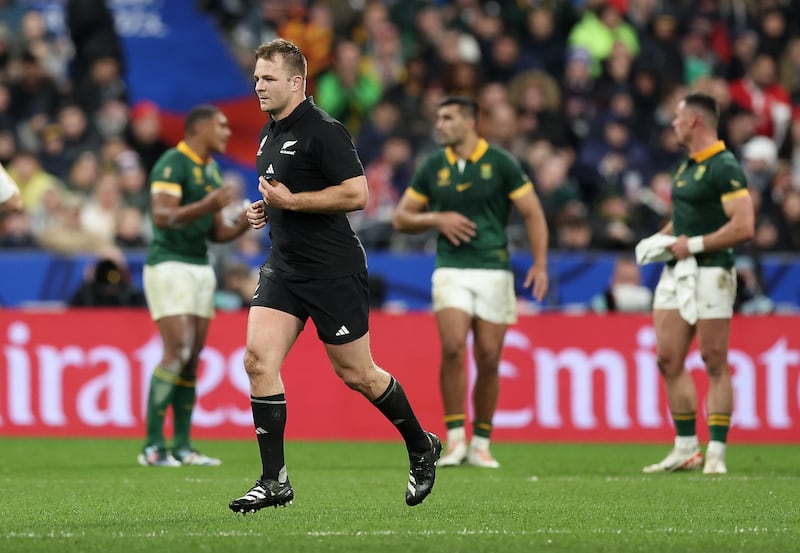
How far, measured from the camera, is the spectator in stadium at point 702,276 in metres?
10.9

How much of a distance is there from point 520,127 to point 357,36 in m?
2.82

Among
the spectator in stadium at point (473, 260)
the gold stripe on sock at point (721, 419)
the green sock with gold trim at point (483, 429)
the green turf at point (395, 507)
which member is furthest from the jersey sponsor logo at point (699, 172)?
the green sock with gold trim at point (483, 429)

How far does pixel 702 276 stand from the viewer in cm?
1102

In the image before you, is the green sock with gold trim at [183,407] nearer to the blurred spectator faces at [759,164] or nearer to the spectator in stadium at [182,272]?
the spectator in stadium at [182,272]

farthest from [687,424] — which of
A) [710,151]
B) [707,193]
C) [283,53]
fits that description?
[283,53]

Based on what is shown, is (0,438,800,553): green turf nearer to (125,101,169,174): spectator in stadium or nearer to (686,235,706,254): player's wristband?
(686,235,706,254): player's wristband

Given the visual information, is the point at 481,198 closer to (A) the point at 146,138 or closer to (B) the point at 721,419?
(B) the point at 721,419

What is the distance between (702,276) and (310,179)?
12.4ft

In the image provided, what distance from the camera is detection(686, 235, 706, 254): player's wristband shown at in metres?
10.9

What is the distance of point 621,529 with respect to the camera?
757 cm

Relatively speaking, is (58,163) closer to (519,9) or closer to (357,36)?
(357,36)

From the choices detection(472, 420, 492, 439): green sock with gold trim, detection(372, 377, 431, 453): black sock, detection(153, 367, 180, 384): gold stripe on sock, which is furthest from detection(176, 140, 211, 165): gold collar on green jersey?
detection(372, 377, 431, 453): black sock

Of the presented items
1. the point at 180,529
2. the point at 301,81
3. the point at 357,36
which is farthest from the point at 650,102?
the point at 180,529

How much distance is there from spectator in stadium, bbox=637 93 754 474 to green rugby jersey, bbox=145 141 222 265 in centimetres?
340
